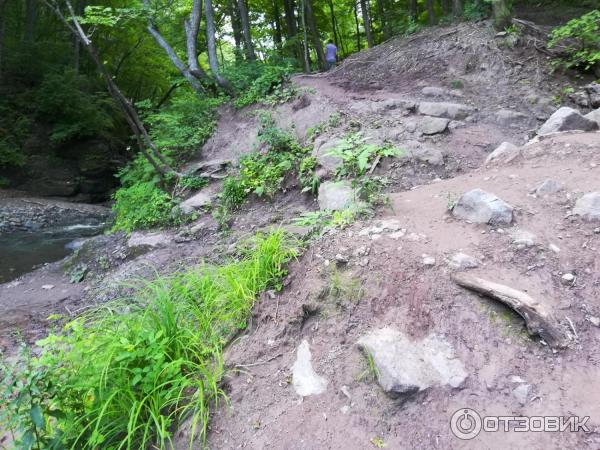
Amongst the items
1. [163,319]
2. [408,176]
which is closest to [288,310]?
[163,319]

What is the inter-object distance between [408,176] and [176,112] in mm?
8366

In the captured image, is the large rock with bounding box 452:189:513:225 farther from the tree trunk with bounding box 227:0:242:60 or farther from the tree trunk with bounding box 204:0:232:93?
the tree trunk with bounding box 227:0:242:60

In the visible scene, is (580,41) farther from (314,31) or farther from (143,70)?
(143,70)

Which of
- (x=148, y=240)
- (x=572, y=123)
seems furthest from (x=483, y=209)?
(x=148, y=240)

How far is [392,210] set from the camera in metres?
3.85

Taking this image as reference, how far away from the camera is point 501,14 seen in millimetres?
9211

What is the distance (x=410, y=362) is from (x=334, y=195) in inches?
122

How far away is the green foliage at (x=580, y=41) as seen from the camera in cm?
708

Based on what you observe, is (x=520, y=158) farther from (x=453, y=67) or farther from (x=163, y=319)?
(x=453, y=67)

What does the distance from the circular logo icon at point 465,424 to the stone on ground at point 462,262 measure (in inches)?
41.2

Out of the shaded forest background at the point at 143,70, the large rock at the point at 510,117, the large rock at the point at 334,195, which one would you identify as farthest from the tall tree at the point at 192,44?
the large rock at the point at 510,117

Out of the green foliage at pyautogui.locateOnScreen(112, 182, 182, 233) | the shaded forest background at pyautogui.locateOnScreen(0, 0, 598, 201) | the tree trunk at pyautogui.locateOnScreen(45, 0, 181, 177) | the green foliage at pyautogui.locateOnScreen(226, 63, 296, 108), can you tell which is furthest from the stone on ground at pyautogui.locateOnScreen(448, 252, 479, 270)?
the green foliage at pyautogui.locateOnScreen(226, 63, 296, 108)

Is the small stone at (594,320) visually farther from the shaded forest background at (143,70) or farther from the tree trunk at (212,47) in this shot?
the tree trunk at (212,47)

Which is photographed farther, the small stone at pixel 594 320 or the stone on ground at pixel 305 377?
the stone on ground at pixel 305 377
